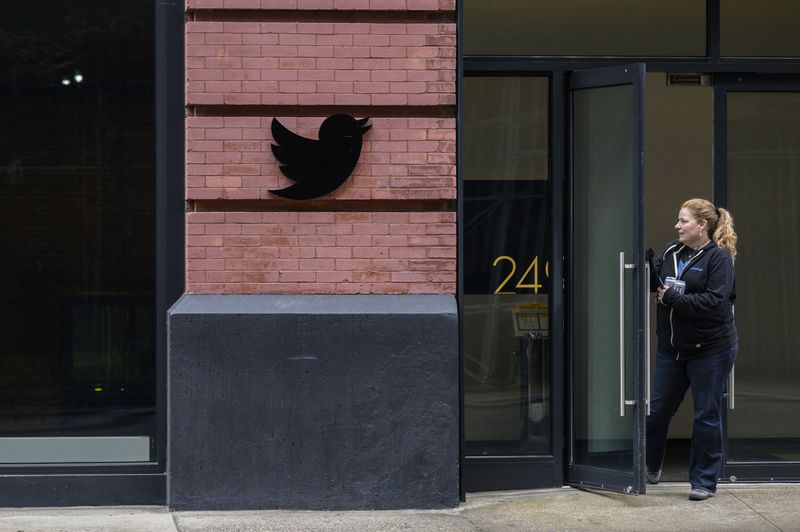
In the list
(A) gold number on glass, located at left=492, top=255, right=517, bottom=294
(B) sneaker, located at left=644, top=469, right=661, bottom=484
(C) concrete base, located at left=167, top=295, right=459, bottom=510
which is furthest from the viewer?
(A) gold number on glass, located at left=492, top=255, right=517, bottom=294

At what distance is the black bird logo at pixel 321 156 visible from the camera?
271 inches

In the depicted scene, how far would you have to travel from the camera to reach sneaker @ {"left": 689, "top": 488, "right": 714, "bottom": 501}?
23.2 ft

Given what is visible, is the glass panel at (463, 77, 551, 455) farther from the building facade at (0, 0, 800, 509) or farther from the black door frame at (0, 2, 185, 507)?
the black door frame at (0, 2, 185, 507)

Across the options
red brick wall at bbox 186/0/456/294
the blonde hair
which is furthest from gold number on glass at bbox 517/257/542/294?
the blonde hair

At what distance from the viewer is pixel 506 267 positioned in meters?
7.56

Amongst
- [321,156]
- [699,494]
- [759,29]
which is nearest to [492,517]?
[699,494]

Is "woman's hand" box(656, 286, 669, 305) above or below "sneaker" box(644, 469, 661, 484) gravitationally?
above

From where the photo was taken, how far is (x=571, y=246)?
24.7 feet

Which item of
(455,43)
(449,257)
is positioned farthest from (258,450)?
(455,43)

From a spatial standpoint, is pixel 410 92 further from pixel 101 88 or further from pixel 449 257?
pixel 101 88

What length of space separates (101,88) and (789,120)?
4581 millimetres

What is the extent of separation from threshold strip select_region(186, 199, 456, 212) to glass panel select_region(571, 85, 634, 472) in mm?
1047

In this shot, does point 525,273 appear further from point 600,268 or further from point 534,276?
point 600,268

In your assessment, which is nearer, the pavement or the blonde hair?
the pavement
